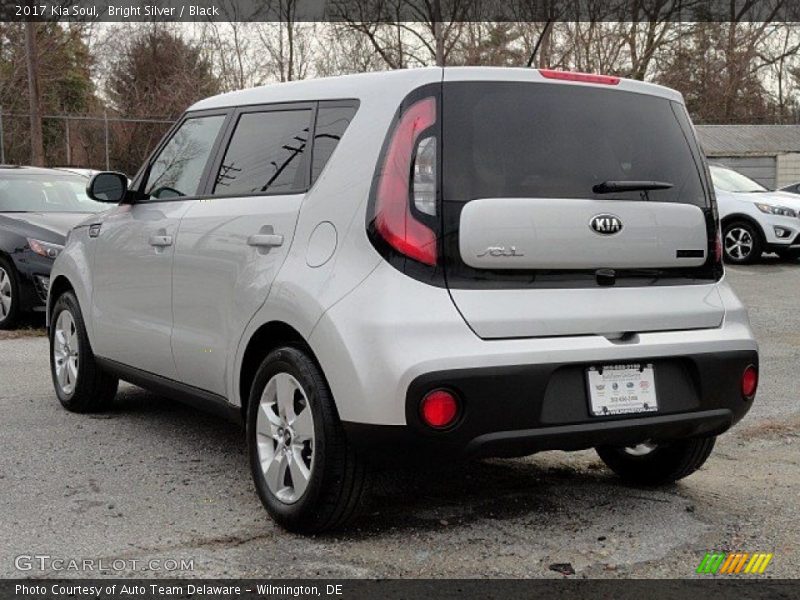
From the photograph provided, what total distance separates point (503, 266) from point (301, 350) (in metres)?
0.80

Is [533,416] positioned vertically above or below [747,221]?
below

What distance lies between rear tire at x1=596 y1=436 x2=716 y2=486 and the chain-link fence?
76.7 ft

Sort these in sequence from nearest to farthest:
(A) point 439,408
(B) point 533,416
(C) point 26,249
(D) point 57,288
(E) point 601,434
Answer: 1. (A) point 439,408
2. (B) point 533,416
3. (E) point 601,434
4. (D) point 57,288
5. (C) point 26,249

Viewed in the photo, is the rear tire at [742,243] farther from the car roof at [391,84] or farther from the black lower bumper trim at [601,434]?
the black lower bumper trim at [601,434]

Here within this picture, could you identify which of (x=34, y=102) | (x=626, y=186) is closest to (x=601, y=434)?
(x=626, y=186)

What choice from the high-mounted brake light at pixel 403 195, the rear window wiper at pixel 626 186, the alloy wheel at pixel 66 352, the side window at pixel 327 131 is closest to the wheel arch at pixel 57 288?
the alloy wheel at pixel 66 352

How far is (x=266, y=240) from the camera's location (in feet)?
12.9

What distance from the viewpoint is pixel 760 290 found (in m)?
13.0

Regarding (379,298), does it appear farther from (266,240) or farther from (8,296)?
(8,296)

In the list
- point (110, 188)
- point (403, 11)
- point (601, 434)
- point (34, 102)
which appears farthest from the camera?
point (403, 11)

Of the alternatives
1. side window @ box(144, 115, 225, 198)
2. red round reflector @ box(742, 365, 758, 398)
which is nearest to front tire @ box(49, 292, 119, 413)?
side window @ box(144, 115, 225, 198)

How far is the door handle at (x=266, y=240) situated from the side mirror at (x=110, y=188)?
4.85ft

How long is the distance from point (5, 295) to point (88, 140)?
1838cm

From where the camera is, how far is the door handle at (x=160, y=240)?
4668 millimetres
